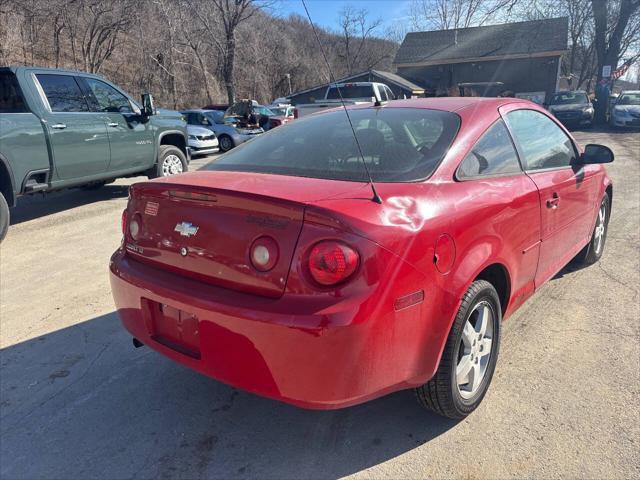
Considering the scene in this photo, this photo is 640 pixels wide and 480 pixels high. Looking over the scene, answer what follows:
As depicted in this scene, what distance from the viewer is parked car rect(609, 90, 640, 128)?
2034 cm

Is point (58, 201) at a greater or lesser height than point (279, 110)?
lesser

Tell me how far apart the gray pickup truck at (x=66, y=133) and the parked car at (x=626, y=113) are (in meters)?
19.8

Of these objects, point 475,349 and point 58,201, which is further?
point 58,201

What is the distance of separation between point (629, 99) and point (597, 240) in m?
21.9

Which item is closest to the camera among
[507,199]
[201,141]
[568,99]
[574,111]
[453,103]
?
[507,199]

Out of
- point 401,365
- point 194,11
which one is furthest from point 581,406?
point 194,11

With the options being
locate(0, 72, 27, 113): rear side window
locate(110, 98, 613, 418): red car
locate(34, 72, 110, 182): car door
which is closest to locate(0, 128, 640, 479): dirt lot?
locate(110, 98, 613, 418): red car

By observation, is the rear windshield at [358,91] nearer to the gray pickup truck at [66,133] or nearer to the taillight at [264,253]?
the gray pickup truck at [66,133]

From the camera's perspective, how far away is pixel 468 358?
8.52 feet

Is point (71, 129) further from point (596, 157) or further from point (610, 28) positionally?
point (610, 28)

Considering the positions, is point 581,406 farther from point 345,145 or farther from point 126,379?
point 126,379

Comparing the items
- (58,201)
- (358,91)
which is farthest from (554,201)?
(358,91)

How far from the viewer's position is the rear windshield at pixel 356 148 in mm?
2510

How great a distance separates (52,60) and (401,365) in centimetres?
2947
